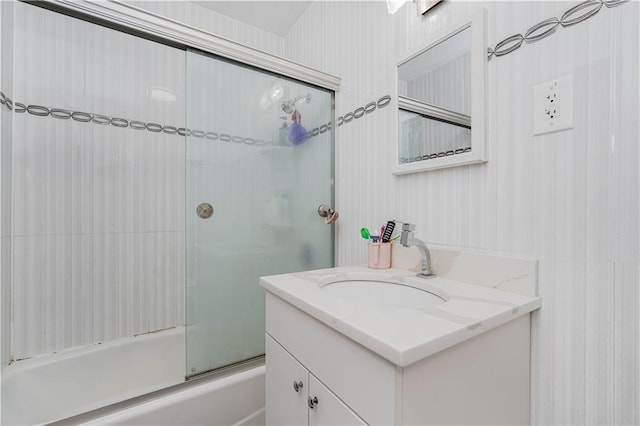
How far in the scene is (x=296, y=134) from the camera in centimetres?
136

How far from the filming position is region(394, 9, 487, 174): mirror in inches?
33.1

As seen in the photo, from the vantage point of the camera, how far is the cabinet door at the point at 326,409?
0.57 metres

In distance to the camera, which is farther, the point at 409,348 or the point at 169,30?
the point at 169,30

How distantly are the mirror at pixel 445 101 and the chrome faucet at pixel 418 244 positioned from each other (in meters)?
0.23

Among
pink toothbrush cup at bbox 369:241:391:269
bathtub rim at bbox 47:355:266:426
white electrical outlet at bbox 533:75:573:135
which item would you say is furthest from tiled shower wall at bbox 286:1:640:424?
bathtub rim at bbox 47:355:266:426

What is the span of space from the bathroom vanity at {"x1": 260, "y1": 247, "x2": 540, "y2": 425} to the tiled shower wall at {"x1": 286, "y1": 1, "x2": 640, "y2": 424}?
0.06 metres

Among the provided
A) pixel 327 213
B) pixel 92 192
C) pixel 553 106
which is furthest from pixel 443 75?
pixel 92 192

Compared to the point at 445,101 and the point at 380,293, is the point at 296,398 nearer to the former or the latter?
the point at 380,293

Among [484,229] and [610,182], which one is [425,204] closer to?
[484,229]

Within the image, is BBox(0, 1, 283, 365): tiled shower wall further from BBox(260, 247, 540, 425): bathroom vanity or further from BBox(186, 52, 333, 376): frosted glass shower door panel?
BBox(260, 247, 540, 425): bathroom vanity

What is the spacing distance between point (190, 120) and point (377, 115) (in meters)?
0.75

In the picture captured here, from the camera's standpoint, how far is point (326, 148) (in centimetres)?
148

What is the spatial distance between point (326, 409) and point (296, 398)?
0.15m

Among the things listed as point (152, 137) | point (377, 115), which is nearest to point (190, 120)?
point (152, 137)
